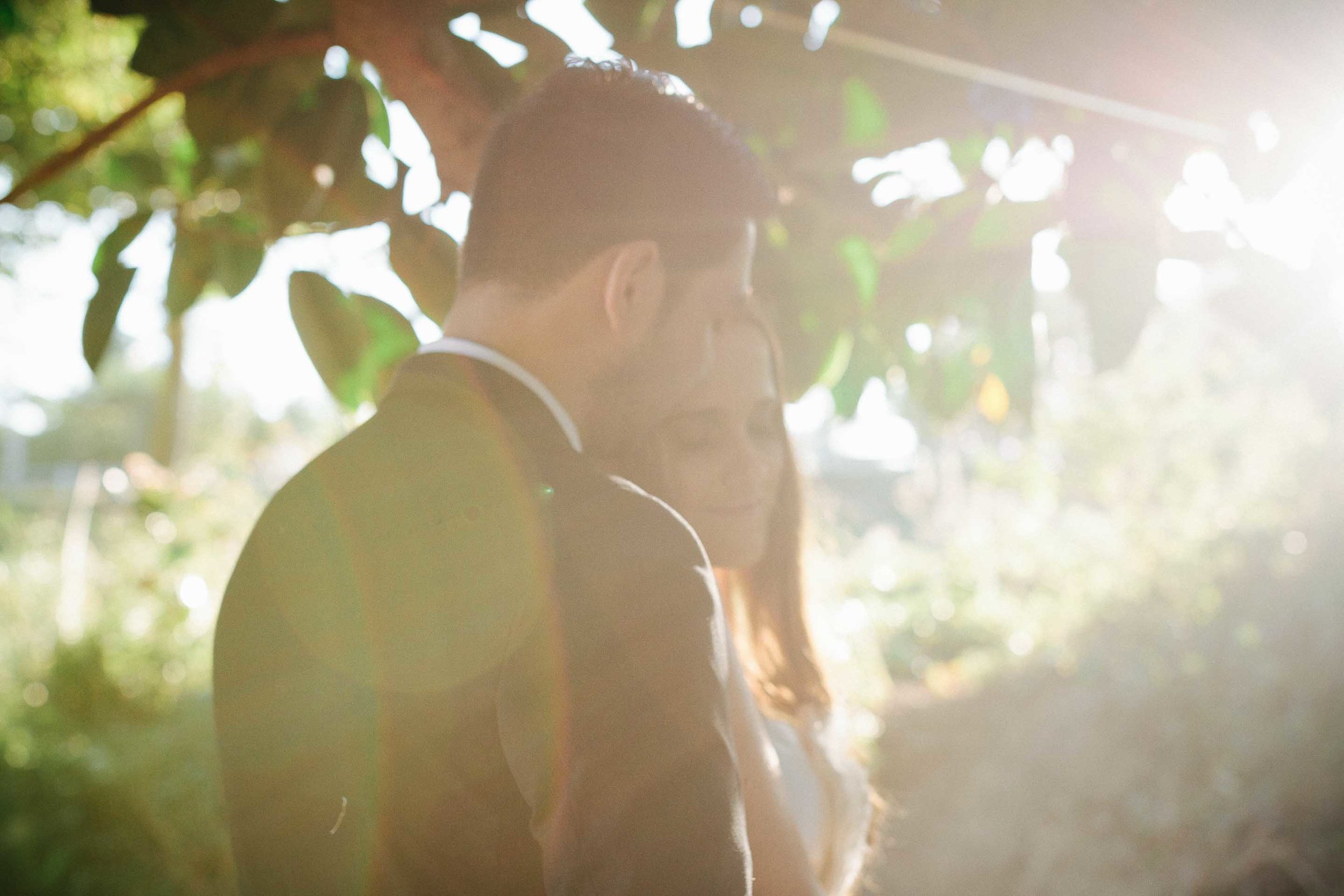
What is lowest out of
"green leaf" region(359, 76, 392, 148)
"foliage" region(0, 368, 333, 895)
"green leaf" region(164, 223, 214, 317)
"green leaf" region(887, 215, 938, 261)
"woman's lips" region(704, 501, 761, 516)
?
"foliage" region(0, 368, 333, 895)

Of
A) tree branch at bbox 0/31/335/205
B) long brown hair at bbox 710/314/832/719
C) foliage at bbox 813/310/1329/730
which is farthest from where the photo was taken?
foliage at bbox 813/310/1329/730

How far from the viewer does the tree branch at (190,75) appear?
1.49 m

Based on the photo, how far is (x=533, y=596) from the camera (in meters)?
0.81

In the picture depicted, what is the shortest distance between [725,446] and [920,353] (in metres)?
0.64

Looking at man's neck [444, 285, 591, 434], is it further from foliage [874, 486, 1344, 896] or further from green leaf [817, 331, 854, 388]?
foliage [874, 486, 1344, 896]

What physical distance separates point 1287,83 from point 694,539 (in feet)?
3.19

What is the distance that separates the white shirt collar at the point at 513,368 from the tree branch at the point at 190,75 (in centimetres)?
79

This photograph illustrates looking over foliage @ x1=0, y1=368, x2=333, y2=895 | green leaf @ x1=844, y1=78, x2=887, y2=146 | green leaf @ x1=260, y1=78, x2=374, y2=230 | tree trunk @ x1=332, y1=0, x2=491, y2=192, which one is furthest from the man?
foliage @ x1=0, y1=368, x2=333, y2=895

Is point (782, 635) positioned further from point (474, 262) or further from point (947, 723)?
point (947, 723)

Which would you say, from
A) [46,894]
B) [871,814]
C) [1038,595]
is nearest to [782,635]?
[871,814]

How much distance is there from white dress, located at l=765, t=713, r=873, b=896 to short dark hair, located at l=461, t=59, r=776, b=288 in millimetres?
970

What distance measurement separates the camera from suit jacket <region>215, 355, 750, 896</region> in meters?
0.74

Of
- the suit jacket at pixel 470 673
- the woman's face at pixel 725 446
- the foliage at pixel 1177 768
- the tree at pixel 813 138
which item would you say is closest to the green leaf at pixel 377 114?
the tree at pixel 813 138

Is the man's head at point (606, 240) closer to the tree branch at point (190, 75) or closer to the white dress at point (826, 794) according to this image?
the tree branch at point (190, 75)
